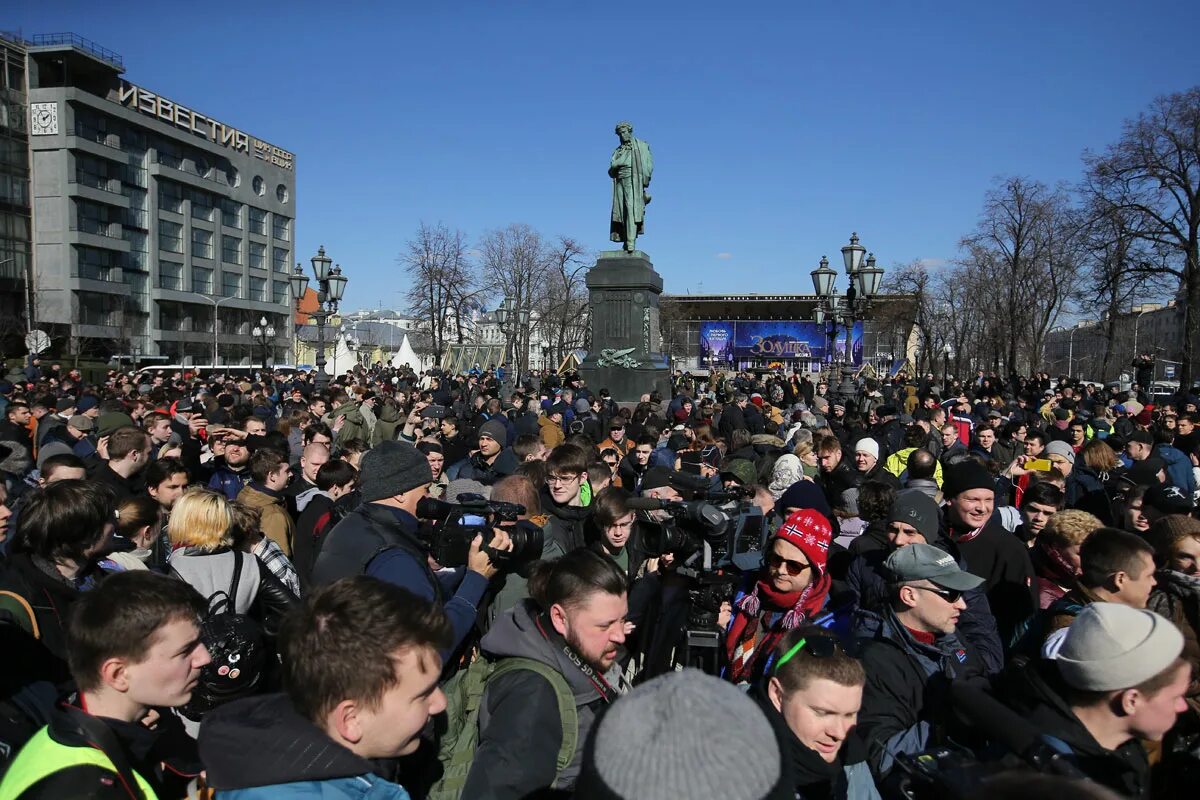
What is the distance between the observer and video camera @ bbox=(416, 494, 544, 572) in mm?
3318

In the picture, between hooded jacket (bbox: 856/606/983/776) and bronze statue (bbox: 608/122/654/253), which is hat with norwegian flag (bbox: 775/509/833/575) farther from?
bronze statue (bbox: 608/122/654/253)

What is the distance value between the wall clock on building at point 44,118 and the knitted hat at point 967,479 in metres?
71.8

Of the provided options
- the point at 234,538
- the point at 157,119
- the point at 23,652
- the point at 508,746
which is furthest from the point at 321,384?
the point at 157,119

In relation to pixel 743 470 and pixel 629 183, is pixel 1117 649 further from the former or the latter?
pixel 629 183

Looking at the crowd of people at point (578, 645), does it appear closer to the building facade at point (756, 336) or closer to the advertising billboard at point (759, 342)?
the building facade at point (756, 336)

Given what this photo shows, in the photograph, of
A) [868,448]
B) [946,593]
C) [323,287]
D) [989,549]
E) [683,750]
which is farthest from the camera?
[323,287]

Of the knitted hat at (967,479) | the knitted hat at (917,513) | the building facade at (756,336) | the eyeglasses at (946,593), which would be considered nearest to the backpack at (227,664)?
the eyeglasses at (946,593)

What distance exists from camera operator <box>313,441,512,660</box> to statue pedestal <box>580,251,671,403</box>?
1852cm

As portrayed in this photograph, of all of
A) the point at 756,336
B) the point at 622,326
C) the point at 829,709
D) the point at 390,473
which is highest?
the point at 756,336

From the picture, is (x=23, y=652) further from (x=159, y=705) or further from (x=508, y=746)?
(x=508, y=746)

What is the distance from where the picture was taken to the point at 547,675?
2.54 meters

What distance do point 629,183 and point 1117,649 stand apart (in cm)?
2118

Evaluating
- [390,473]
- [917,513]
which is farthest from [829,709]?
[917,513]

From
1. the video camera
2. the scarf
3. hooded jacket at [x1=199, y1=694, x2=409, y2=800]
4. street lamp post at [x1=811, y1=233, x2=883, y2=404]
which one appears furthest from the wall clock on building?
hooded jacket at [x1=199, y1=694, x2=409, y2=800]
